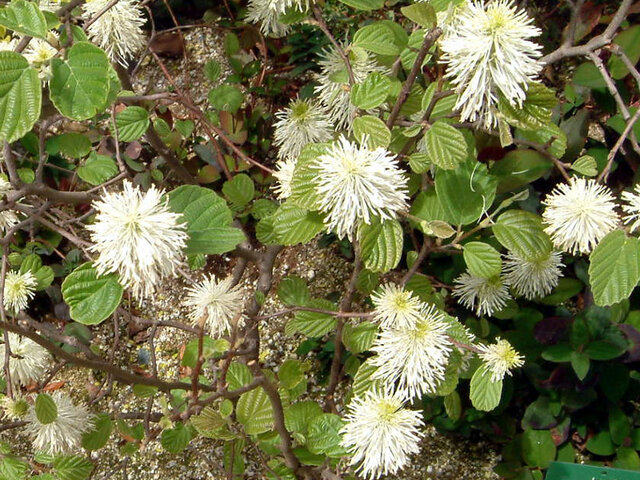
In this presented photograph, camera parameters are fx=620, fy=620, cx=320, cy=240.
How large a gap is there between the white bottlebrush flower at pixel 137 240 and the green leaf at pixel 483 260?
0.40 metres

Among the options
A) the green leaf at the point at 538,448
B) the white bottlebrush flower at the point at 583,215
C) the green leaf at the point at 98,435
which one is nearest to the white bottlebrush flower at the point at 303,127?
the white bottlebrush flower at the point at 583,215

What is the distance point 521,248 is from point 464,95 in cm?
27

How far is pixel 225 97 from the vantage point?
1.42 metres

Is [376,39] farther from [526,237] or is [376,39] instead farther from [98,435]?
[98,435]

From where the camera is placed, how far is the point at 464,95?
0.64 meters

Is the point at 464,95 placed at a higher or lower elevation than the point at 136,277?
higher

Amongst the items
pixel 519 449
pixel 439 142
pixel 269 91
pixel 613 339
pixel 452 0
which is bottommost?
pixel 519 449

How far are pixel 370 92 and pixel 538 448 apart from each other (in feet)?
2.71

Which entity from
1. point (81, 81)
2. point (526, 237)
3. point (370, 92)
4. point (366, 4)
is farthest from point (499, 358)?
point (81, 81)

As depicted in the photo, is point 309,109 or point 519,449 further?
point 519,449

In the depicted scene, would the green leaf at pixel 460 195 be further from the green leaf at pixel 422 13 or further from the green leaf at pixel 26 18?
the green leaf at pixel 26 18

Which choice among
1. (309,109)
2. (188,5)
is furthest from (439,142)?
(188,5)

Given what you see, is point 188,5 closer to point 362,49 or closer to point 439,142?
point 362,49

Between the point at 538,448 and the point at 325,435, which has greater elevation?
the point at 325,435
